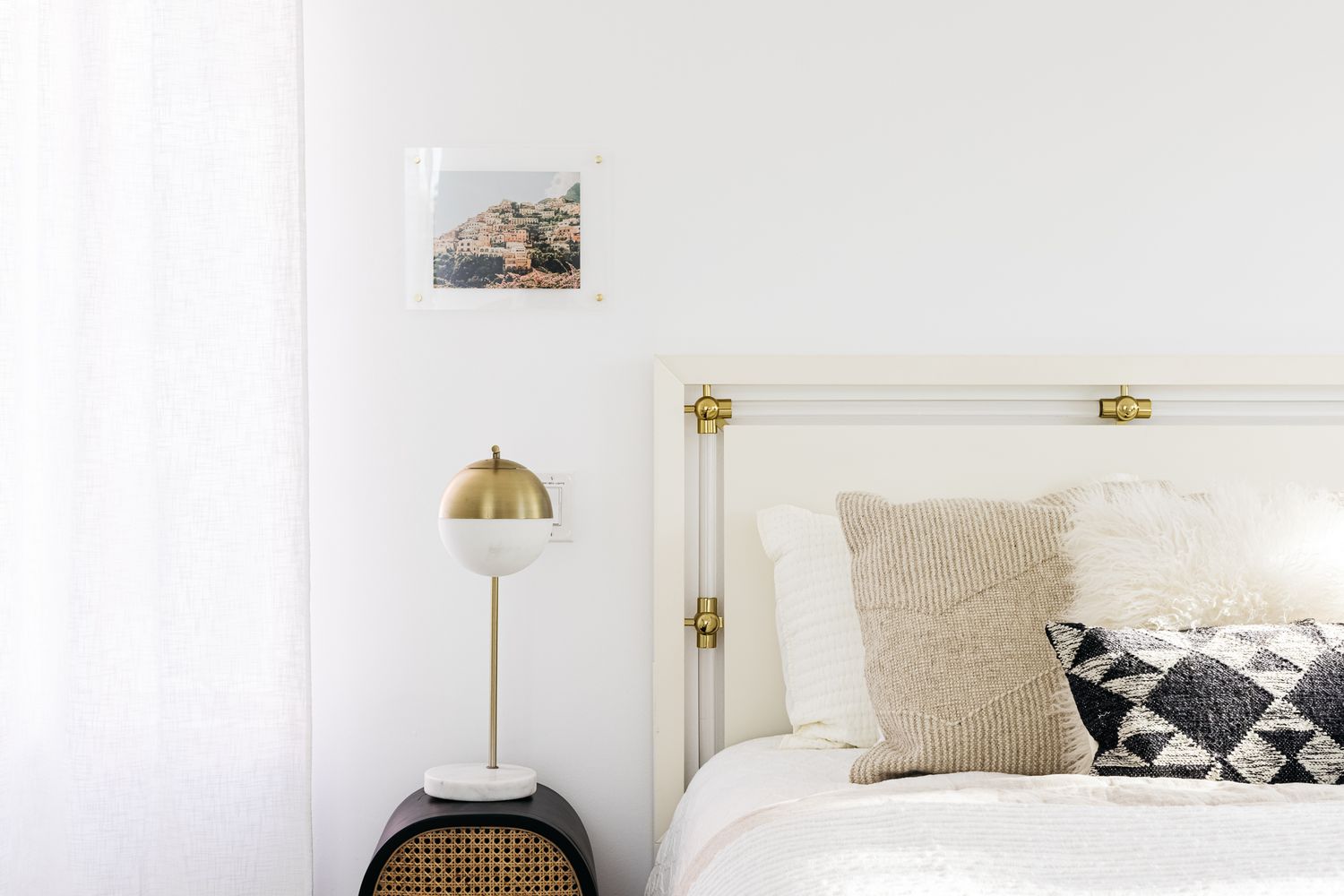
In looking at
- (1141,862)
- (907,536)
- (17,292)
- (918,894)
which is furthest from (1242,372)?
(17,292)

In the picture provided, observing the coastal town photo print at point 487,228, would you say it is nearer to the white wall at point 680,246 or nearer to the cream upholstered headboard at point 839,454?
the white wall at point 680,246

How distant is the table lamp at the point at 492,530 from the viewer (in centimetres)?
165

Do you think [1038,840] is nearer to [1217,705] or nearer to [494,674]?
[1217,705]

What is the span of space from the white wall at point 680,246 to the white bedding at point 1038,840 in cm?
76

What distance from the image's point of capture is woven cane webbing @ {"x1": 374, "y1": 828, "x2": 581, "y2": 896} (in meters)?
1.58

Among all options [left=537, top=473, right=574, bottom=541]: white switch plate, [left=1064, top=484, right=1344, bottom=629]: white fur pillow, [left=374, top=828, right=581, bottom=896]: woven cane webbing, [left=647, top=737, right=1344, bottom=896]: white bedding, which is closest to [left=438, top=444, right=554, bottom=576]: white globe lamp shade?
[left=537, top=473, right=574, bottom=541]: white switch plate

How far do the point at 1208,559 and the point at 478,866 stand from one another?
116 centimetres

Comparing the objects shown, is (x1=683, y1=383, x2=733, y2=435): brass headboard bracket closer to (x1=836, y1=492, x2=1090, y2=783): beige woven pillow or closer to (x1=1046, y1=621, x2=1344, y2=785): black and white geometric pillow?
(x1=836, y1=492, x2=1090, y2=783): beige woven pillow

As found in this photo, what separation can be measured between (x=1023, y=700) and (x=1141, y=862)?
A: 20.5 inches

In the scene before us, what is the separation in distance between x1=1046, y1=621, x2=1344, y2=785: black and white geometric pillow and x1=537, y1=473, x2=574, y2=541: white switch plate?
3.05 ft

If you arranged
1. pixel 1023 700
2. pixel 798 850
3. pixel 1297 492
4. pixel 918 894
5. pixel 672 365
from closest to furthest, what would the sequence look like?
pixel 918 894 → pixel 798 850 → pixel 1023 700 → pixel 1297 492 → pixel 672 365

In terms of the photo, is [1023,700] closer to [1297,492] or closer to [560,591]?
[1297,492]

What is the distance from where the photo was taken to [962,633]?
4.94 feet

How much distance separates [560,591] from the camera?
75.4 inches
